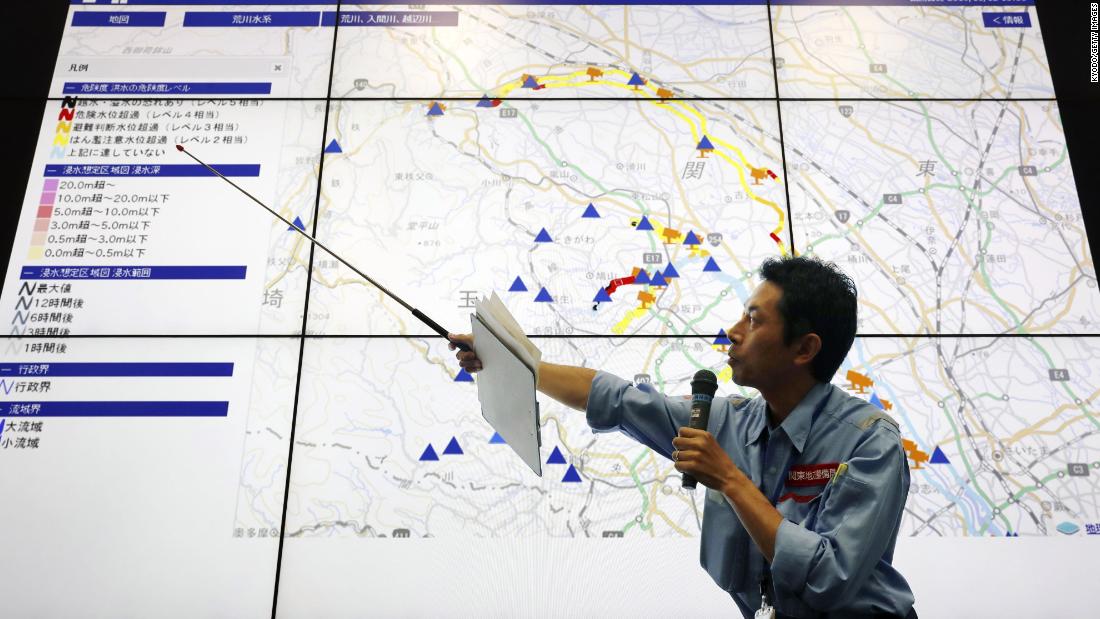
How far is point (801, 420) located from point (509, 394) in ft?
1.83

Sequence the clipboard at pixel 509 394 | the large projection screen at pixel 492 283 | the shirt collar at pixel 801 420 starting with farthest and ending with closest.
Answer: the large projection screen at pixel 492 283 < the clipboard at pixel 509 394 < the shirt collar at pixel 801 420

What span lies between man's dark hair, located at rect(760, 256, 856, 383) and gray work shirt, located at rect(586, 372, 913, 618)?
0.20 feet

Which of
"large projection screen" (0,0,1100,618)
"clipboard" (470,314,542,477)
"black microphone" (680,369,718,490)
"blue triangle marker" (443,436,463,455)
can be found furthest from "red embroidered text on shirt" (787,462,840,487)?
"blue triangle marker" (443,436,463,455)

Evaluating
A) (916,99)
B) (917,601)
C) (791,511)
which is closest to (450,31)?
(916,99)

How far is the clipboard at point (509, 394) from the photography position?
1577 mm

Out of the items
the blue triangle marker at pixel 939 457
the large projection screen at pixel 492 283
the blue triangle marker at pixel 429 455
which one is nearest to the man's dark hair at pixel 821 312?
the large projection screen at pixel 492 283

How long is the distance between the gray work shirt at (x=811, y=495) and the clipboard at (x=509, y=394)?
0.19 meters

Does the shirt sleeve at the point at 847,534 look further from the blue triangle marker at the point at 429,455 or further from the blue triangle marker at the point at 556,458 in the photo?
the blue triangle marker at the point at 429,455

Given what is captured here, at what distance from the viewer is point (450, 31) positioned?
2.98m

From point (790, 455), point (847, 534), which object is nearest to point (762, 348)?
point (790, 455)

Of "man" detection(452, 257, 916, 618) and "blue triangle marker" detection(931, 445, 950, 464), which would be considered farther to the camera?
"blue triangle marker" detection(931, 445, 950, 464)

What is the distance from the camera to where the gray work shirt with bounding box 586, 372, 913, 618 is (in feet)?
4.17

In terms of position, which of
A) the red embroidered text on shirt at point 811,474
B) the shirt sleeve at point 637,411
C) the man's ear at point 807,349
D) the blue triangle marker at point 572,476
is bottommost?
the red embroidered text on shirt at point 811,474

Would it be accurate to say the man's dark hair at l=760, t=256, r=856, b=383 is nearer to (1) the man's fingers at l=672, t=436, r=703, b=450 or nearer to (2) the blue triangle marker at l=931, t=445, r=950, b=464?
(1) the man's fingers at l=672, t=436, r=703, b=450
